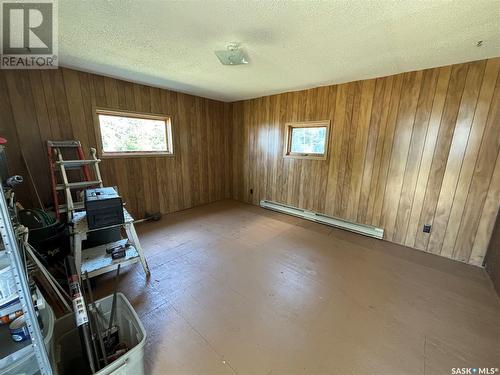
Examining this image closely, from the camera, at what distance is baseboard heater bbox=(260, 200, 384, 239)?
114 inches

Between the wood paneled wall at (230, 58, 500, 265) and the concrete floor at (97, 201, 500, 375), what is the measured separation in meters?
0.41

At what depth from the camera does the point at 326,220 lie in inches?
132

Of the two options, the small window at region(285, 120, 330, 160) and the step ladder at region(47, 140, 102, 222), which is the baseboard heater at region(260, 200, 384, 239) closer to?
the small window at region(285, 120, 330, 160)

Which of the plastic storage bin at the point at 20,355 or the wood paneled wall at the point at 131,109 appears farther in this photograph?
the wood paneled wall at the point at 131,109

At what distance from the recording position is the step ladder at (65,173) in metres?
2.13

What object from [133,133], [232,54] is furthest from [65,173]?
[232,54]

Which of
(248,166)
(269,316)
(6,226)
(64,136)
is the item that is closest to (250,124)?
(248,166)

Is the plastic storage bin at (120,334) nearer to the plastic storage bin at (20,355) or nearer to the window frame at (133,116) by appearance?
the plastic storage bin at (20,355)

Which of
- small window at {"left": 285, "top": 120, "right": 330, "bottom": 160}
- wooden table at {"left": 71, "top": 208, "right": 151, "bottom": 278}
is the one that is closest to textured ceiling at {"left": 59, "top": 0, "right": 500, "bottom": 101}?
small window at {"left": 285, "top": 120, "right": 330, "bottom": 160}

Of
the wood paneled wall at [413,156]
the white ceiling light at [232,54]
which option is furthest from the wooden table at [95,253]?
the wood paneled wall at [413,156]

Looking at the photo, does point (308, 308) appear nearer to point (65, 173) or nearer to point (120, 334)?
point (120, 334)

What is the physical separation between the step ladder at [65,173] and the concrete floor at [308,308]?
91 cm

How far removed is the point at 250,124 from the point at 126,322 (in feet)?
12.1

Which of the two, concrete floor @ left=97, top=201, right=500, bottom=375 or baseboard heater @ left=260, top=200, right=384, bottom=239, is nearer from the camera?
concrete floor @ left=97, top=201, right=500, bottom=375
